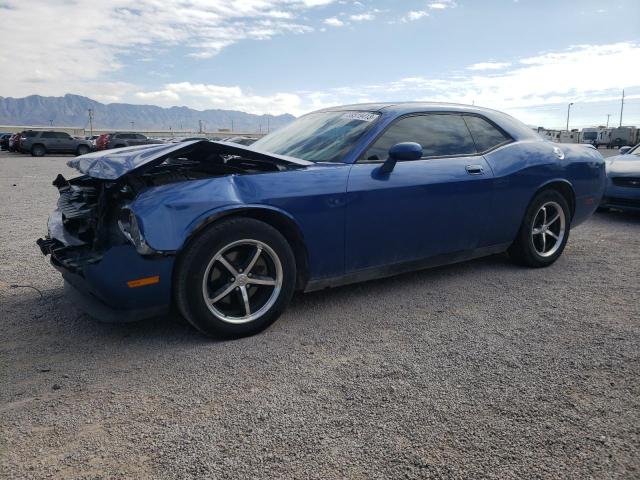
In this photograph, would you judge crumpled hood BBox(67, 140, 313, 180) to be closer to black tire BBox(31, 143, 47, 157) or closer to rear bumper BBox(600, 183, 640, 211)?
rear bumper BBox(600, 183, 640, 211)

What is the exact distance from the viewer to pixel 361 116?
12.2 ft

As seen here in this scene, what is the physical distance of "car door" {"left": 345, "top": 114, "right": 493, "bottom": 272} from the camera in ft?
10.7

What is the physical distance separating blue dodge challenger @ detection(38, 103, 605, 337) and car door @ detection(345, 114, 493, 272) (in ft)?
0.03

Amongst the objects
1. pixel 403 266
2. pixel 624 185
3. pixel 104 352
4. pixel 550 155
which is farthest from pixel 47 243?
pixel 624 185

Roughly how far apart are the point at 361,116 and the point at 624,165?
5494mm

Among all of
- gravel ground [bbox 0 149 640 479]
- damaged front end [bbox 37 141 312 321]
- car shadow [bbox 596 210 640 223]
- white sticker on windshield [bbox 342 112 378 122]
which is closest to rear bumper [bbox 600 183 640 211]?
car shadow [bbox 596 210 640 223]

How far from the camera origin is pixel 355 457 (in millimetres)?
1855

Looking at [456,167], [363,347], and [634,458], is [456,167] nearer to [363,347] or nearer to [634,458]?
[363,347]

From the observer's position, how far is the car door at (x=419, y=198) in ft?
10.7

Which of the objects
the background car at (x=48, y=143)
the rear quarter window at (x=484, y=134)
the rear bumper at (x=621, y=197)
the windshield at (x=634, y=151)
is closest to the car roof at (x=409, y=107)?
the rear quarter window at (x=484, y=134)

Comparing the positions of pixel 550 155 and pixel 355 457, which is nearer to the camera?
pixel 355 457

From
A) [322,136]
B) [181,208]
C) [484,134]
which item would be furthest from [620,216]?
[181,208]

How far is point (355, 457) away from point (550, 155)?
3.50 m

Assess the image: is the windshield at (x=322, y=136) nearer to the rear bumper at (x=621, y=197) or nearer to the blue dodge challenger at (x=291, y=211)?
the blue dodge challenger at (x=291, y=211)
